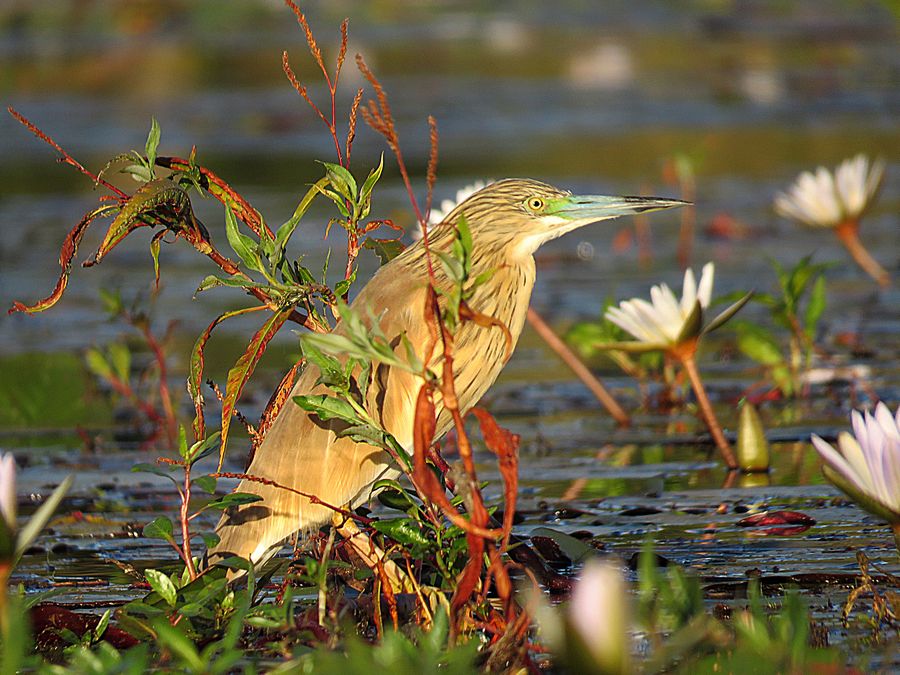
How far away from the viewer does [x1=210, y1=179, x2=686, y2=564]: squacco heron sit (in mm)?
3643

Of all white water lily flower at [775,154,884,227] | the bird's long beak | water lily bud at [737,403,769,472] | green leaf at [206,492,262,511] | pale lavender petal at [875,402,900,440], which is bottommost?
green leaf at [206,492,262,511]

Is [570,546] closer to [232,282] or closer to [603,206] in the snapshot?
[603,206]

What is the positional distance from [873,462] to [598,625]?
3.44ft

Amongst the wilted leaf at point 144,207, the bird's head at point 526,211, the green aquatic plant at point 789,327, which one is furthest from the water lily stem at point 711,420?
the wilted leaf at point 144,207

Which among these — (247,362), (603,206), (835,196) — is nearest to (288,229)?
(247,362)

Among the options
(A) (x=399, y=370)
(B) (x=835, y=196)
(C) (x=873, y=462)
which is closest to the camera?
(C) (x=873, y=462)

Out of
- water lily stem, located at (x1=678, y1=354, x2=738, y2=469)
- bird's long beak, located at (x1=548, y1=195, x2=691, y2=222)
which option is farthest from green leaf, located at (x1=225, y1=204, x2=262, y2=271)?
water lily stem, located at (x1=678, y1=354, x2=738, y2=469)

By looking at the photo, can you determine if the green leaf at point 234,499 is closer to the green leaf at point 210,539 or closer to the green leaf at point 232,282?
the green leaf at point 210,539

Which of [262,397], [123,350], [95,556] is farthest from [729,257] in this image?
[95,556]

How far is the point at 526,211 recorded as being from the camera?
154 inches

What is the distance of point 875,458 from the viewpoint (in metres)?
2.98

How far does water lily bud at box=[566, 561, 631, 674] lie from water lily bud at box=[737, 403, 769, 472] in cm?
262

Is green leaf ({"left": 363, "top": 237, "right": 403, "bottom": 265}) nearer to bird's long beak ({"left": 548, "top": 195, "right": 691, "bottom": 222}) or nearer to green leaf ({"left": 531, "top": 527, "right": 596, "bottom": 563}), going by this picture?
bird's long beak ({"left": 548, "top": 195, "right": 691, "bottom": 222})

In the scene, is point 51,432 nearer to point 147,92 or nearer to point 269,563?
point 269,563
